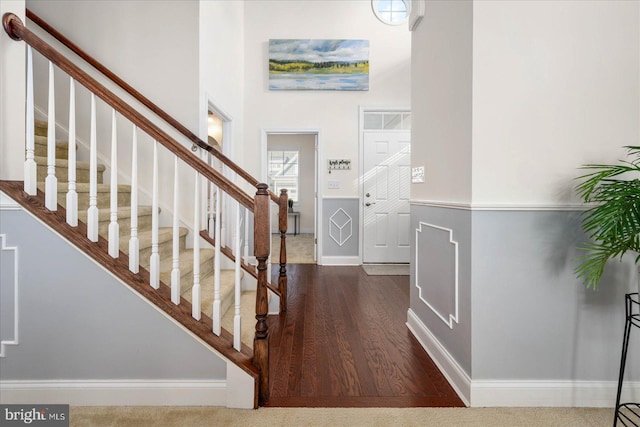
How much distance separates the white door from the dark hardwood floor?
152cm

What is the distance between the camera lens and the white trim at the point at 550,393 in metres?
1.60

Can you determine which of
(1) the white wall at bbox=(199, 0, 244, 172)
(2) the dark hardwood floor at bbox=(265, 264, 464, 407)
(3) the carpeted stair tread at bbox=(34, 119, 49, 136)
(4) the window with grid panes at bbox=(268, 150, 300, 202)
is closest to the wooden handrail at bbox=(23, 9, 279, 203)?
(1) the white wall at bbox=(199, 0, 244, 172)

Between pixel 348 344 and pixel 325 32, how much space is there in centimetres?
444

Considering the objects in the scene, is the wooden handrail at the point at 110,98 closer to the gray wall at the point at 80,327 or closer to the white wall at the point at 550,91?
the gray wall at the point at 80,327

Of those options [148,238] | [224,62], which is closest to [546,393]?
[148,238]

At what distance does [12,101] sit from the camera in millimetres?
1589

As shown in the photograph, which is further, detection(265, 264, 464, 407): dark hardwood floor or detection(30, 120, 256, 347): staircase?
detection(30, 120, 256, 347): staircase

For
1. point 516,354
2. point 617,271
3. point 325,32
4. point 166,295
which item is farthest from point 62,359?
point 325,32

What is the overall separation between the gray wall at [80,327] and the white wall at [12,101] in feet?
0.86

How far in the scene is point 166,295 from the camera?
1566 millimetres

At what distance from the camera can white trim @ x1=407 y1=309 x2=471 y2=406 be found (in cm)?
165

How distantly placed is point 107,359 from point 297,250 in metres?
4.68

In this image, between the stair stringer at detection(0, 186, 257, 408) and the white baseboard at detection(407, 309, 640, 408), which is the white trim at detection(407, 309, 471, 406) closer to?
the white baseboard at detection(407, 309, 640, 408)

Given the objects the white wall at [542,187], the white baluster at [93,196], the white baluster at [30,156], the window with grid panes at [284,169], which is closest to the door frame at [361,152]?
the white wall at [542,187]
